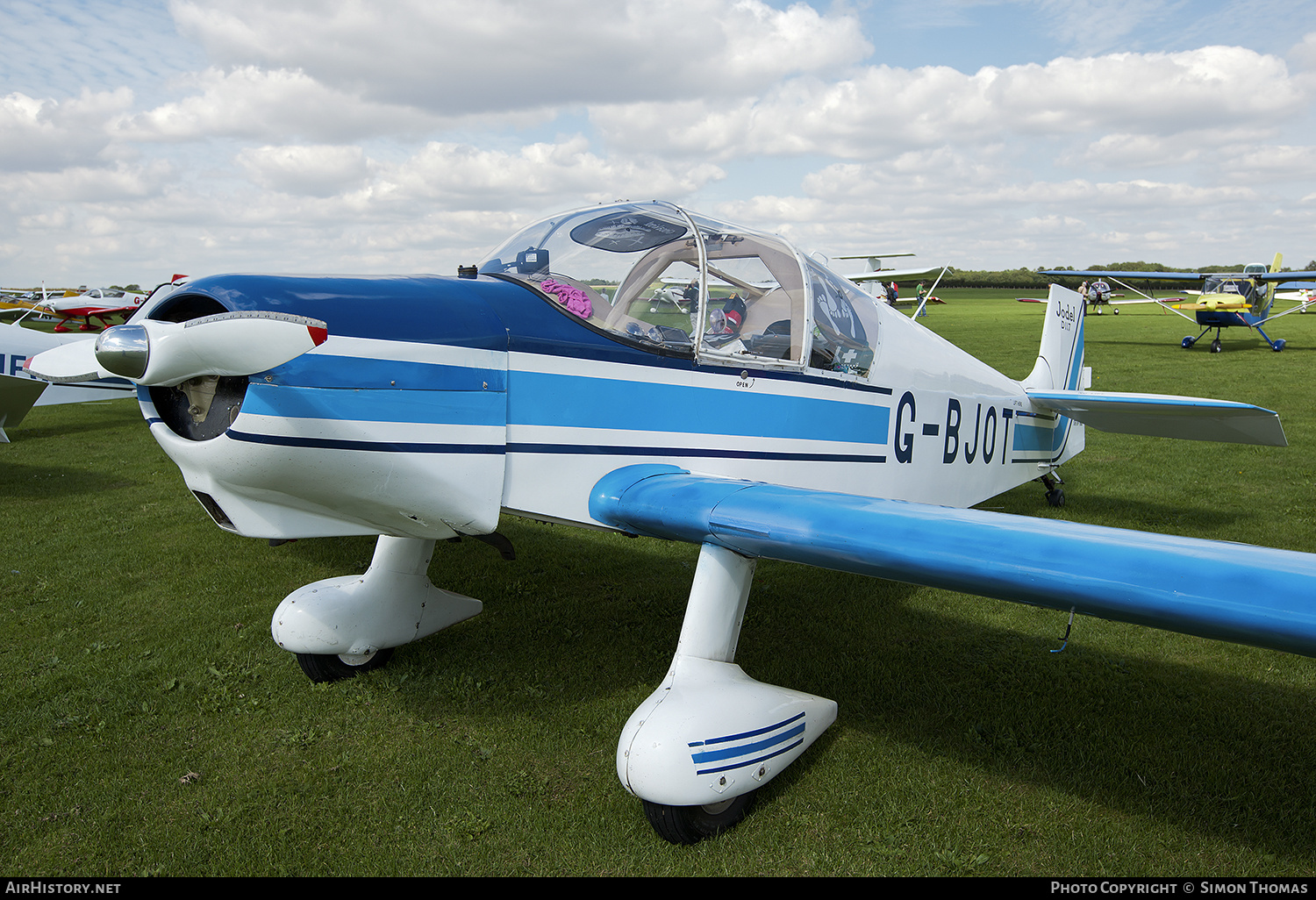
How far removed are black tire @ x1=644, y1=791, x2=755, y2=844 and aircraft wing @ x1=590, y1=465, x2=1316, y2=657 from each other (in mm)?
972

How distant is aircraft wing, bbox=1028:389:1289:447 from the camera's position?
4.58 meters

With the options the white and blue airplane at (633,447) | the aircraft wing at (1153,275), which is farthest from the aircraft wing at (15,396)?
the aircraft wing at (1153,275)

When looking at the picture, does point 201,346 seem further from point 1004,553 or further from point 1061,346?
point 1061,346

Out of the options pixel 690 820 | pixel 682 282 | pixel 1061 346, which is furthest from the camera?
pixel 1061 346

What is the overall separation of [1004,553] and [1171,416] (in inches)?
136

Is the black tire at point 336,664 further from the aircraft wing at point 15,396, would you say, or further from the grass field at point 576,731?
the aircraft wing at point 15,396

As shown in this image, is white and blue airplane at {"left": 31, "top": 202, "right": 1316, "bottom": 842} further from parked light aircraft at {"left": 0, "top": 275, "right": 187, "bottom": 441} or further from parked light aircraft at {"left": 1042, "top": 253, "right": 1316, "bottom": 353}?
parked light aircraft at {"left": 1042, "top": 253, "right": 1316, "bottom": 353}

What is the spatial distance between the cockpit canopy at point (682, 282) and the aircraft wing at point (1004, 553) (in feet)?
2.22

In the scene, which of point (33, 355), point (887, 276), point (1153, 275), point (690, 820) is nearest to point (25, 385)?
point (33, 355)

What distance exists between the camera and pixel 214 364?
2391mm

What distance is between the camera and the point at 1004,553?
2.45m

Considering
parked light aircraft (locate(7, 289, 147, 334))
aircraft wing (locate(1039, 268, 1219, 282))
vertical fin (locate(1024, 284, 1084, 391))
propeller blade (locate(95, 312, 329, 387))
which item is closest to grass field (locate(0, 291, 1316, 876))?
propeller blade (locate(95, 312, 329, 387))
